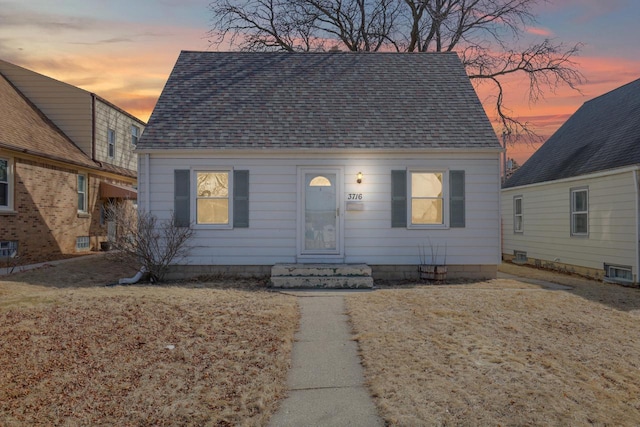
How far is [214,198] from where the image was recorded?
12.4 metres

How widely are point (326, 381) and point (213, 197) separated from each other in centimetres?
787

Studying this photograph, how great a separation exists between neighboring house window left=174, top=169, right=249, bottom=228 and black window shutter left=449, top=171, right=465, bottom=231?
16.6 feet

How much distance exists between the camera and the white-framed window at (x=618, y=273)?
1281cm

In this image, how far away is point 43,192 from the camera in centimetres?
1631

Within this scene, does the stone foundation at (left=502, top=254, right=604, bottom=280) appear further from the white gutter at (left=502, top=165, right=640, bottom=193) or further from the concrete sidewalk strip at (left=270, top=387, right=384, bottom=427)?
the concrete sidewalk strip at (left=270, top=387, right=384, bottom=427)

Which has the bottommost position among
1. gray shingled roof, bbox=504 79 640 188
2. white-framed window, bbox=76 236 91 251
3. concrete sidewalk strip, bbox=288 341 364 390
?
concrete sidewalk strip, bbox=288 341 364 390

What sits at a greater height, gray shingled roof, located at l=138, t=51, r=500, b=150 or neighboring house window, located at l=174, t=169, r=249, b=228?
gray shingled roof, located at l=138, t=51, r=500, b=150

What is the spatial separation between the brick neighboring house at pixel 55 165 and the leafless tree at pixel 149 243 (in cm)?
503

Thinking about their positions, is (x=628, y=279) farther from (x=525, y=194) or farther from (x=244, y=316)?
(x=244, y=316)

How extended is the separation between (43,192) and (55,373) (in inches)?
502

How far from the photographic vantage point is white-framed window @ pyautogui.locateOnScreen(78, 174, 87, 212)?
62.0ft

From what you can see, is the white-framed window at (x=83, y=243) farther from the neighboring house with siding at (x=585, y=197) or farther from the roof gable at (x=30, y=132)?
the neighboring house with siding at (x=585, y=197)

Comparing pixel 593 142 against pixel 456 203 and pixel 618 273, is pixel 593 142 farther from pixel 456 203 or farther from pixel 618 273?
pixel 456 203

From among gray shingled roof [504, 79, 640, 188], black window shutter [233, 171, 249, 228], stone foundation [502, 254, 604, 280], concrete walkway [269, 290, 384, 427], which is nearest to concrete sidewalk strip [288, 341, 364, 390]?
concrete walkway [269, 290, 384, 427]
